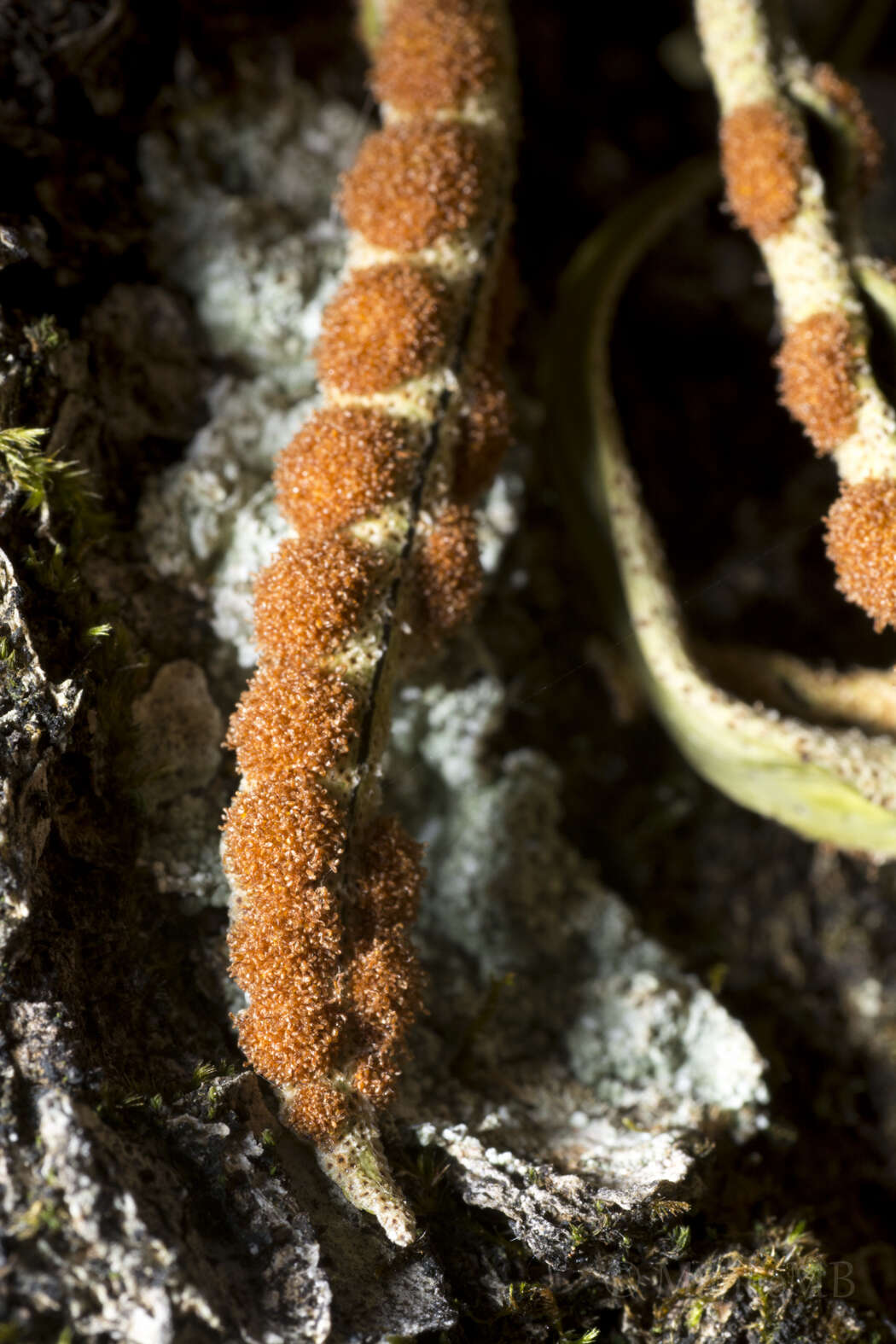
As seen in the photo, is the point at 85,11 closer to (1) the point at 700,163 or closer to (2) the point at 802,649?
(1) the point at 700,163

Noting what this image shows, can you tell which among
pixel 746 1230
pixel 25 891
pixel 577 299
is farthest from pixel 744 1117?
pixel 577 299

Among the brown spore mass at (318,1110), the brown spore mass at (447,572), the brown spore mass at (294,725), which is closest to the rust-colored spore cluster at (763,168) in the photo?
the brown spore mass at (447,572)

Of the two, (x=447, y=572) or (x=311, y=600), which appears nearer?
(x=311, y=600)

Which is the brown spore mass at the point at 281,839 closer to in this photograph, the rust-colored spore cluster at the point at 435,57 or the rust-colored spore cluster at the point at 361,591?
the rust-colored spore cluster at the point at 361,591

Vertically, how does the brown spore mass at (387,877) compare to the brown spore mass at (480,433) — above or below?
below

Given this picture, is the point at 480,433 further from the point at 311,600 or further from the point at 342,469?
the point at 311,600

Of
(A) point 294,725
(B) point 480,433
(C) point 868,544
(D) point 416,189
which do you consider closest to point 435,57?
(D) point 416,189

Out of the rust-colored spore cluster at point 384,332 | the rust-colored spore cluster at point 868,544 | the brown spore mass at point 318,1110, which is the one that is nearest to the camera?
the brown spore mass at point 318,1110
